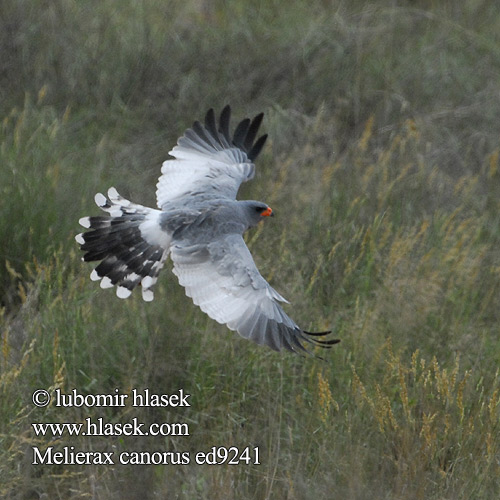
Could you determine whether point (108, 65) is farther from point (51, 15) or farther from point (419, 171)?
point (419, 171)

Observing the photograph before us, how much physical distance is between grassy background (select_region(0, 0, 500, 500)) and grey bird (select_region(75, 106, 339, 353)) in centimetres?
15

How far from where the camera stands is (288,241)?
5.57m

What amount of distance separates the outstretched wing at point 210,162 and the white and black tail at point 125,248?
405 millimetres

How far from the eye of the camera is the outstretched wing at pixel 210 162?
17.0 feet

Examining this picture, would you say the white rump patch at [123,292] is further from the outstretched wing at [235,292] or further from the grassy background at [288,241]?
the outstretched wing at [235,292]

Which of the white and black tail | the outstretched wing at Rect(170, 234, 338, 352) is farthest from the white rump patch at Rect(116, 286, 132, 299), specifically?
the outstretched wing at Rect(170, 234, 338, 352)

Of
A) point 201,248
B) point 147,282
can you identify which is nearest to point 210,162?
point 201,248

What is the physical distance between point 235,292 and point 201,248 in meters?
0.35

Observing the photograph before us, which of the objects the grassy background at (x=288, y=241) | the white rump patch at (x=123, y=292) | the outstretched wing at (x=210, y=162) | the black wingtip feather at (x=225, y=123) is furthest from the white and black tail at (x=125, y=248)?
the black wingtip feather at (x=225, y=123)

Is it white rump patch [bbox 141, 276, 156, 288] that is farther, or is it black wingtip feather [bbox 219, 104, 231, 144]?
black wingtip feather [bbox 219, 104, 231, 144]

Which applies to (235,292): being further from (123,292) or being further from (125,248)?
(125,248)

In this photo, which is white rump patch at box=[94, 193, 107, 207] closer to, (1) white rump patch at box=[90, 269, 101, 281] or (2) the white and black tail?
(2) the white and black tail

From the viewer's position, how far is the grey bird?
4168 mm

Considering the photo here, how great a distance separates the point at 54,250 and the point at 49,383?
1051 mm
